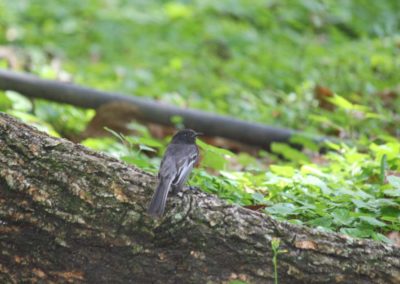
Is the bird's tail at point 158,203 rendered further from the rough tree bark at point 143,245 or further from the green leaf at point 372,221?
the green leaf at point 372,221

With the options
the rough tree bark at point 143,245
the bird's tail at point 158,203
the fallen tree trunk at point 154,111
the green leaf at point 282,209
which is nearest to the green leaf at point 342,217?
the green leaf at point 282,209

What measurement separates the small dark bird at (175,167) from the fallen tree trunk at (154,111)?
2.87 meters

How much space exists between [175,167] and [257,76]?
7.18m

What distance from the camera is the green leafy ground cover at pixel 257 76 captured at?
14.3 feet

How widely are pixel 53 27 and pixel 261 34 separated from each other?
4.07 m

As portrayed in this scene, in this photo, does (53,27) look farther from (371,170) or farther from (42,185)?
(42,185)

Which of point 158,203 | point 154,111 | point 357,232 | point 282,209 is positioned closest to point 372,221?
point 357,232

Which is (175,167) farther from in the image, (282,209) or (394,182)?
(394,182)

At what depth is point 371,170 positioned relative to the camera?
16.1 ft

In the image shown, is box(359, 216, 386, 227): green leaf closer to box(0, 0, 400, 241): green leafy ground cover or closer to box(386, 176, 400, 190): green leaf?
box(0, 0, 400, 241): green leafy ground cover

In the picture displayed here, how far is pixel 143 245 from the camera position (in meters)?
3.04

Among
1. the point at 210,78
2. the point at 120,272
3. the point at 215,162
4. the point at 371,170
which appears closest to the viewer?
the point at 120,272

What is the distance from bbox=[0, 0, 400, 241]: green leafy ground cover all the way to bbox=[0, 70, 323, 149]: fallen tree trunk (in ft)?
0.72

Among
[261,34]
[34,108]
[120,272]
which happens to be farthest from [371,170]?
[261,34]
